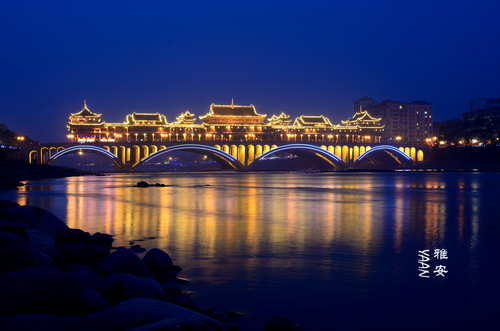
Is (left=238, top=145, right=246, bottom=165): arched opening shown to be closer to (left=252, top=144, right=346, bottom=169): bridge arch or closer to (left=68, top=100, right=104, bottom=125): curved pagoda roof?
(left=252, top=144, right=346, bottom=169): bridge arch

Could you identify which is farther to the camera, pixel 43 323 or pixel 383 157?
pixel 383 157

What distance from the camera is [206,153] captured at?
79750mm

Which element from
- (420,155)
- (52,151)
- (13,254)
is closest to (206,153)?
(52,151)

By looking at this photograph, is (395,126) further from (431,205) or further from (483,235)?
(483,235)

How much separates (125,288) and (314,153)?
81.6 m

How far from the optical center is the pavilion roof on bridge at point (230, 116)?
86875 millimetres

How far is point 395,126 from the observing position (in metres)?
140

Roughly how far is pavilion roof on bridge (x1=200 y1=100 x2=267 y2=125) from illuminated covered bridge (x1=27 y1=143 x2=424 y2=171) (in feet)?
23.9

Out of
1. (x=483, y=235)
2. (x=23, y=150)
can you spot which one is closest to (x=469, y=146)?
(x=23, y=150)

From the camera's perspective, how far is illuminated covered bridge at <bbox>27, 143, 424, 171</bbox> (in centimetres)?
6899

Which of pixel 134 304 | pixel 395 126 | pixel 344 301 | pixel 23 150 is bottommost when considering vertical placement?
pixel 344 301

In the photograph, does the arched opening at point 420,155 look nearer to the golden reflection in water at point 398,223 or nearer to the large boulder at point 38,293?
the golden reflection in water at point 398,223

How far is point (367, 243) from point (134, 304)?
30.5ft

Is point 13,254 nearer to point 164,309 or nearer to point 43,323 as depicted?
point 43,323
